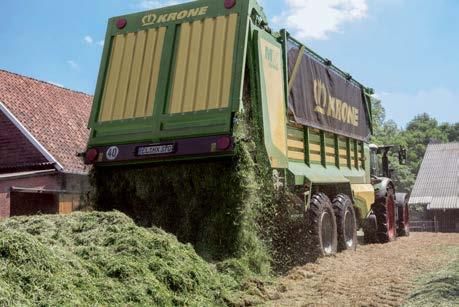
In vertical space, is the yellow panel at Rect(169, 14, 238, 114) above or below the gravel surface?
above

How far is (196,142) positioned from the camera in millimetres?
7168

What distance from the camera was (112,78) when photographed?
823cm

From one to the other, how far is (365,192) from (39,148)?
10143 millimetres

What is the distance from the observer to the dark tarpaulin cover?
28.3 feet

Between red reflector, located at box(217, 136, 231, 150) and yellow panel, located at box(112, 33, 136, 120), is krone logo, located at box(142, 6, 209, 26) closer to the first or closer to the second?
yellow panel, located at box(112, 33, 136, 120)

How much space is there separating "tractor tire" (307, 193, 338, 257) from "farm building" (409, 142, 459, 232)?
2653 cm

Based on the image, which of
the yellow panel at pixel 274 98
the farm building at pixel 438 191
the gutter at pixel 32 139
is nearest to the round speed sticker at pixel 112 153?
the yellow panel at pixel 274 98

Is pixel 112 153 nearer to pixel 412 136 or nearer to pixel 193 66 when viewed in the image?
pixel 193 66

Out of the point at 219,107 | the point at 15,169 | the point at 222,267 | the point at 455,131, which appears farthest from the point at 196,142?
the point at 455,131

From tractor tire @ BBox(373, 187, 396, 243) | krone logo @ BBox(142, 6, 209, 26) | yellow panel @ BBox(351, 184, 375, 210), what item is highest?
krone logo @ BBox(142, 6, 209, 26)

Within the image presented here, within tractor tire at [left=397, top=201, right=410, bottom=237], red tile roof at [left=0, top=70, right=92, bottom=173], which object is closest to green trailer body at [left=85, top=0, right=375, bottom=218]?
tractor tire at [left=397, top=201, right=410, bottom=237]

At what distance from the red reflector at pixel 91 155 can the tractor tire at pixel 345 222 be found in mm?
4094

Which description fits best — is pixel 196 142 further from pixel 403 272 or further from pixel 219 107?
pixel 403 272

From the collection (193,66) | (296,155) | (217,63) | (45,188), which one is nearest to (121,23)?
(193,66)
